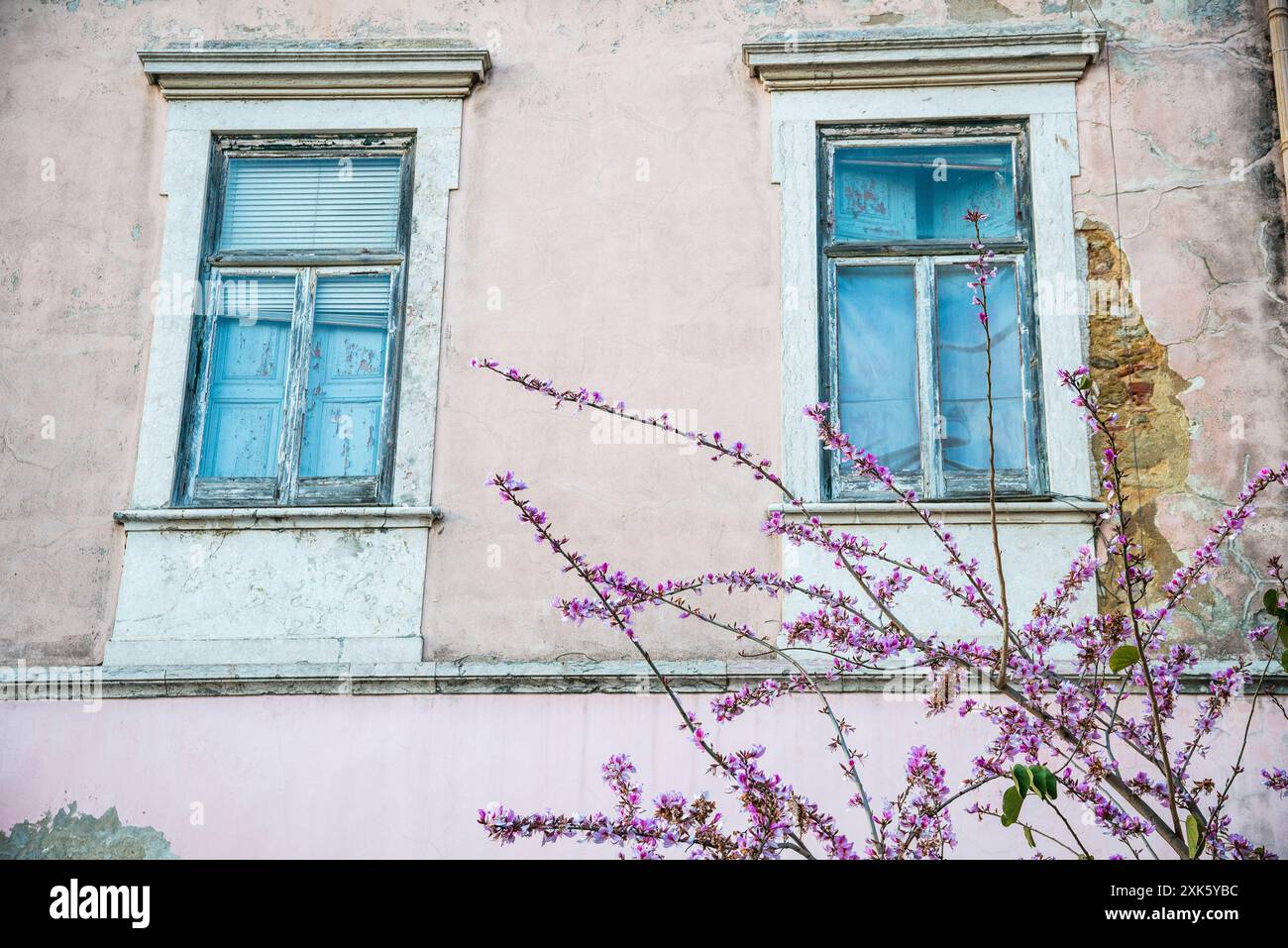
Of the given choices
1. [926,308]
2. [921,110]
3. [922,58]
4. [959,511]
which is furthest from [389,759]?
[922,58]

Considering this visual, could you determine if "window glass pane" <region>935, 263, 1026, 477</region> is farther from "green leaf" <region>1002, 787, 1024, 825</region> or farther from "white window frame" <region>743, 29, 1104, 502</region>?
"green leaf" <region>1002, 787, 1024, 825</region>

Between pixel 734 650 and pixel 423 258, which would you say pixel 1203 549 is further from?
pixel 423 258

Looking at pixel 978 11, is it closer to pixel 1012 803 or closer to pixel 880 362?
pixel 880 362

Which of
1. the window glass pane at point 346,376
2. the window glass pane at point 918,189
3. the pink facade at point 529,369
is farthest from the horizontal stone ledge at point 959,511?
the window glass pane at point 346,376

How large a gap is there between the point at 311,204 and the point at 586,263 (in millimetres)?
1304

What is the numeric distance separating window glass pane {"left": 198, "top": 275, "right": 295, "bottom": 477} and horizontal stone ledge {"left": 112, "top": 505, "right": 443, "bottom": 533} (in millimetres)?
296

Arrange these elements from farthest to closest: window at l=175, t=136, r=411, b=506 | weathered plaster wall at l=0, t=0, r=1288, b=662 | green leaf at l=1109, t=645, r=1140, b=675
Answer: window at l=175, t=136, r=411, b=506, weathered plaster wall at l=0, t=0, r=1288, b=662, green leaf at l=1109, t=645, r=1140, b=675

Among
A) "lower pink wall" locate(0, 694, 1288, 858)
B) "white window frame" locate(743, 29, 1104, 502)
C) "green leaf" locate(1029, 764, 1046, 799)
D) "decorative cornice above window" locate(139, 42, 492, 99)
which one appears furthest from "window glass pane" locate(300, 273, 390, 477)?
"green leaf" locate(1029, 764, 1046, 799)

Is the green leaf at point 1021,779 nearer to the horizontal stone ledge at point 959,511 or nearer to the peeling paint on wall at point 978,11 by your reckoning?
the horizontal stone ledge at point 959,511

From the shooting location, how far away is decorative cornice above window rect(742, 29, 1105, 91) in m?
6.49

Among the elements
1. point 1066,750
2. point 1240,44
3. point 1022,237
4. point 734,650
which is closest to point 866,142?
point 1022,237

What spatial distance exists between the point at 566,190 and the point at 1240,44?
300 cm

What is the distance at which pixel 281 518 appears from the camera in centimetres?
609

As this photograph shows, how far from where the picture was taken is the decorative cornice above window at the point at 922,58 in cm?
649
